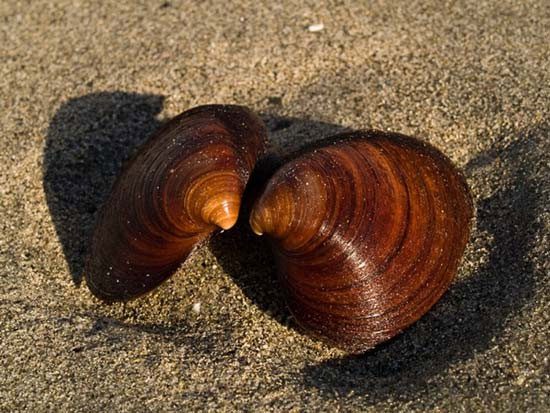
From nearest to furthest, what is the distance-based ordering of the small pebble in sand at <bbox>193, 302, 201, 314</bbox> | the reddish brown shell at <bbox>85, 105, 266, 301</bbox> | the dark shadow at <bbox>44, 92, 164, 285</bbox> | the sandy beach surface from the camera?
the sandy beach surface < the reddish brown shell at <bbox>85, 105, 266, 301</bbox> < the small pebble in sand at <bbox>193, 302, 201, 314</bbox> < the dark shadow at <bbox>44, 92, 164, 285</bbox>

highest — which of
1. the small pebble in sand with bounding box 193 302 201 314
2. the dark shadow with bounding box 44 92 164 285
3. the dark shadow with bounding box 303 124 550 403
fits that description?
the dark shadow with bounding box 303 124 550 403

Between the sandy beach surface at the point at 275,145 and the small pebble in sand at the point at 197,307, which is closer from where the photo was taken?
the sandy beach surface at the point at 275,145

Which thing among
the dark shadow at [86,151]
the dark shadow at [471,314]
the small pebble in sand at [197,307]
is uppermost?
the dark shadow at [471,314]

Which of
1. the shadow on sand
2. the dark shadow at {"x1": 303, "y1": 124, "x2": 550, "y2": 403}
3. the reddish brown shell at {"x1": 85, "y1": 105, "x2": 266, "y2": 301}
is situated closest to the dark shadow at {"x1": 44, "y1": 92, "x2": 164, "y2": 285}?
the shadow on sand

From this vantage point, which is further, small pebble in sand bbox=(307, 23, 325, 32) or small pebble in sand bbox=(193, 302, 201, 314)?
small pebble in sand bbox=(307, 23, 325, 32)

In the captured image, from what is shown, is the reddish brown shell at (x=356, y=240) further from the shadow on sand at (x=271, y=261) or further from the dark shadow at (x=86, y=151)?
the dark shadow at (x=86, y=151)

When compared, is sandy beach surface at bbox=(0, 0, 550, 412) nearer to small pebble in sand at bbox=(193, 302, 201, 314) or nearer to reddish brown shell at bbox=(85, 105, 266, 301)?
small pebble in sand at bbox=(193, 302, 201, 314)

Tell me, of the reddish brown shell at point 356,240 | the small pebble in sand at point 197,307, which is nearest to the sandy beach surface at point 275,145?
the small pebble in sand at point 197,307
